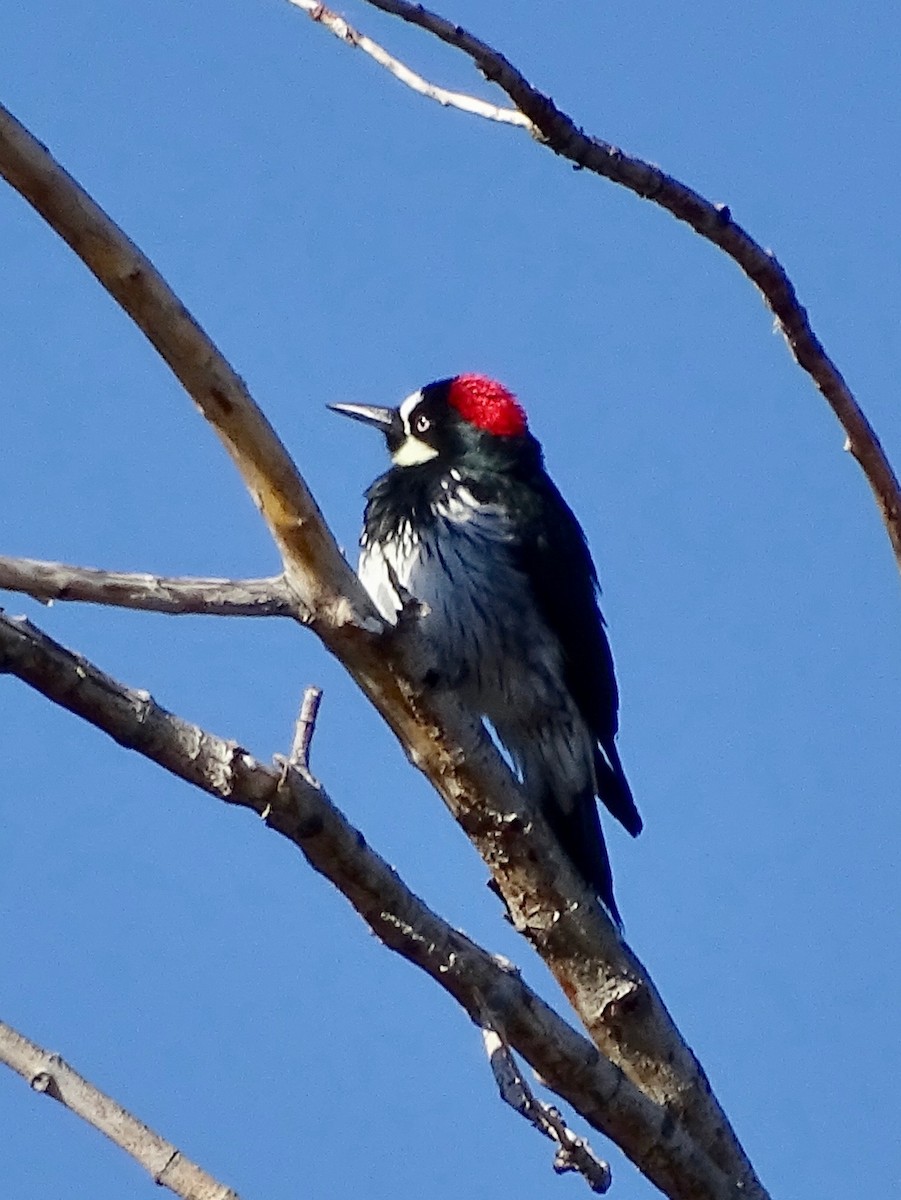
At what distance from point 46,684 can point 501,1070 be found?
871 millimetres

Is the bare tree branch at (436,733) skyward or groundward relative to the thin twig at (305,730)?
skyward

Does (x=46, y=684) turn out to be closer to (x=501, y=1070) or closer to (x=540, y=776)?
(x=501, y=1070)

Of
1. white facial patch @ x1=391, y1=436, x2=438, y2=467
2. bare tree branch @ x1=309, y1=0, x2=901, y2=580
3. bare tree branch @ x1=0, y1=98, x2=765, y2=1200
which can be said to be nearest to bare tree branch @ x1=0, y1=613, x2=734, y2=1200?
bare tree branch @ x1=0, y1=98, x2=765, y2=1200

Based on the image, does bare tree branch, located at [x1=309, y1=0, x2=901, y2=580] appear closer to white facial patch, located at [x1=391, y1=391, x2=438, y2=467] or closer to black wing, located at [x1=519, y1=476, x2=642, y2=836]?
black wing, located at [x1=519, y1=476, x2=642, y2=836]

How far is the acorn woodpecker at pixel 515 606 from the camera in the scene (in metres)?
5.11

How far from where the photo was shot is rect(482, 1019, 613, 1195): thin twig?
113 inches

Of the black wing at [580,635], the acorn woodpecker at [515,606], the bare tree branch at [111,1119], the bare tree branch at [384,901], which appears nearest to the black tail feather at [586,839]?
the acorn woodpecker at [515,606]

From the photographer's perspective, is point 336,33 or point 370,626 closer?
point 336,33

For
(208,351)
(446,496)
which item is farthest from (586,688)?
(208,351)

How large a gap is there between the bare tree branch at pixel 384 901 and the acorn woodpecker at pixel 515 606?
Answer: 1779 millimetres

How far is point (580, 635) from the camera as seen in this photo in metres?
5.28

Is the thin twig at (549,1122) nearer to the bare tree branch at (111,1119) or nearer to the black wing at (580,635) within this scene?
the bare tree branch at (111,1119)

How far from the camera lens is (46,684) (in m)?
2.72

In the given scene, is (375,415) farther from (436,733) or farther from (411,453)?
(436,733)
